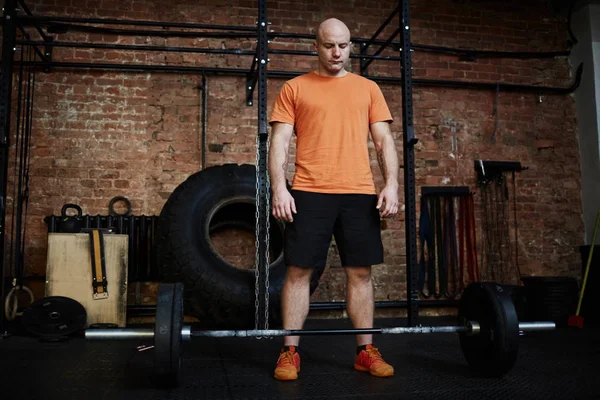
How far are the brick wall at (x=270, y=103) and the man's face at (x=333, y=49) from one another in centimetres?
197

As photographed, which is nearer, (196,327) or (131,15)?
(196,327)

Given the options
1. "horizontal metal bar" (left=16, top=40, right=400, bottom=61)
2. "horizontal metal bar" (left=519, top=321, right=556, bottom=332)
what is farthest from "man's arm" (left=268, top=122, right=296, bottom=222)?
"horizontal metal bar" (left=16, top=40, right=400, bottom=61)

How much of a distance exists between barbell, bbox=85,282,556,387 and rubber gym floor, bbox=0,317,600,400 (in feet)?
0.28

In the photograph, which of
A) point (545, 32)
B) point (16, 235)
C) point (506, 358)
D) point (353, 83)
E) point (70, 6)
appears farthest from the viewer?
point (545, 32)

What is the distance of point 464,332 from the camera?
2291mm

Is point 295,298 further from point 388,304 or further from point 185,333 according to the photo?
point 388,304

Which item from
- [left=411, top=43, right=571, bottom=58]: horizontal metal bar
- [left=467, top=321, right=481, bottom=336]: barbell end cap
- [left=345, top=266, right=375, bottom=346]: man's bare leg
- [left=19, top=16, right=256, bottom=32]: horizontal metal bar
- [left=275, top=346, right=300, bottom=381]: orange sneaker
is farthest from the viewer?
[left=411, top=43, right=571, bottom=58]: horizontal metal bar

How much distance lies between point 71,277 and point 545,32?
452 centimetres

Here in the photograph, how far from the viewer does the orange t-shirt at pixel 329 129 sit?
2.32 m

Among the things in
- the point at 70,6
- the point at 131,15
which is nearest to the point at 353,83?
the point at 131,15

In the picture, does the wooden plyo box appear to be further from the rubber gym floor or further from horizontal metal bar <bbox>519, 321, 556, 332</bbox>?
horizontal metal bar <bbox>519, 321, 556, 332</bbox>

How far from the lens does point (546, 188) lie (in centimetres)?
471

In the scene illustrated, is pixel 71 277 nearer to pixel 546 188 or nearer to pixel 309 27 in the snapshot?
pixel 309 27

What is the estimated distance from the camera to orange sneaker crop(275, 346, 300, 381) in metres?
2.14
